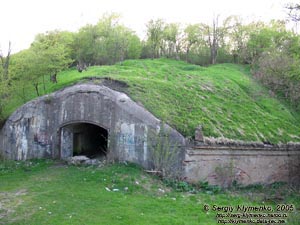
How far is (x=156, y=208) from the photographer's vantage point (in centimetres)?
1025

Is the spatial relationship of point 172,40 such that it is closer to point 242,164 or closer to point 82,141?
point 82,141

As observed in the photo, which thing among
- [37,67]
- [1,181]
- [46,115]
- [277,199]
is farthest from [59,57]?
[277,199]

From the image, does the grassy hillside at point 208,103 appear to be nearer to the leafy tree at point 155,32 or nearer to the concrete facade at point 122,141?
the concrete facade at point 122,141

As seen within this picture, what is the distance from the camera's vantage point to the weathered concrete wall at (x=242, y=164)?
13.5 m

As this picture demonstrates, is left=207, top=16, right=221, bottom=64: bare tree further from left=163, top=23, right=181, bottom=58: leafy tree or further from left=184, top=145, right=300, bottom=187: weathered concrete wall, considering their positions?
left=184, top=145, right=300, bottom=187: weathered concrete wall

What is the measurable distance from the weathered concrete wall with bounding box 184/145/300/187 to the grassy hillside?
66 centimetres

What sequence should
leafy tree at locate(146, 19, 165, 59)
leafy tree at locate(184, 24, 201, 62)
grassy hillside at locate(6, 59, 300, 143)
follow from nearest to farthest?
grassy hillside at locate(6, 59, 300, 143) → leafy tree at locate(146, 19, 165, 59) → leafy tree at locate(184, 24, 201, 62)

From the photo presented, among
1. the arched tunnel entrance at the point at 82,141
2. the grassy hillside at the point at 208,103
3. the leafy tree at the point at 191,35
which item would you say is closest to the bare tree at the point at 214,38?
the leafy tree at the point at 191,35

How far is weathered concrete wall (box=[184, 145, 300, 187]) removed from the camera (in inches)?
532

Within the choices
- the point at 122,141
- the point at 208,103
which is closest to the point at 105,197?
the point at 122,141

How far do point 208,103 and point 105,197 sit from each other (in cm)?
895

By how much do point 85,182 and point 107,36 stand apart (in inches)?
825

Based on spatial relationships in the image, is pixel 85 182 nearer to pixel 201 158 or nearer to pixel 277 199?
pixel 201 158

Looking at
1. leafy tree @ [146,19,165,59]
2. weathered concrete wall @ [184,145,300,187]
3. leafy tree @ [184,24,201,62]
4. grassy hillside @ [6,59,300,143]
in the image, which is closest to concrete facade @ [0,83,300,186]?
weathered concrete wall @ [184,145,300,187]
